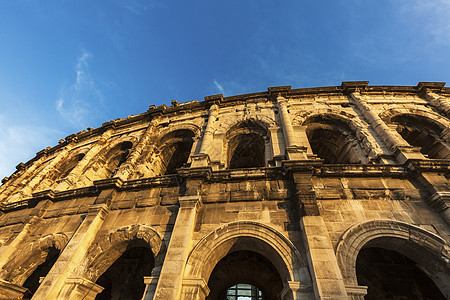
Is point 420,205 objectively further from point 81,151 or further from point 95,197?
point 81,151

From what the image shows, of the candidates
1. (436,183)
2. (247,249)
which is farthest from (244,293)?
(436,183)

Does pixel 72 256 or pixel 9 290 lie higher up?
pixel 72 256

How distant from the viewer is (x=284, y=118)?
8.53 meters

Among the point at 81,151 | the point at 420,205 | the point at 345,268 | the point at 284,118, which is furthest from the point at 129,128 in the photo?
the point at 420,205

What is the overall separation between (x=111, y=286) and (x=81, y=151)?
25.4 feet

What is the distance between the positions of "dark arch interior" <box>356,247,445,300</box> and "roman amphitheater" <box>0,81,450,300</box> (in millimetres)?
29

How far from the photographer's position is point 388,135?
7.30 m

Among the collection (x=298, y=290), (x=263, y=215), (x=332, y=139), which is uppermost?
(x=332, y=139)

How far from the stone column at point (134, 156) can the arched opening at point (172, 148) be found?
0.72 metres

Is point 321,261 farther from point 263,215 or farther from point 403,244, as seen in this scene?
point 403,244

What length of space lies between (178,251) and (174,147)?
6413 mm

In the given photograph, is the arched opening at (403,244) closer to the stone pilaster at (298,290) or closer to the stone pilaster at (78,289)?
the stone pilaster at (298,290)

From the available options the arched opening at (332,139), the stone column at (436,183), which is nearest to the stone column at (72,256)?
the arched opening at (332,139)

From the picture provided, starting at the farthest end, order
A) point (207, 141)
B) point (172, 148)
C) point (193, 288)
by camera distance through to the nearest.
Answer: point (172, 148) < point (207, 141) < point (193, 288)
